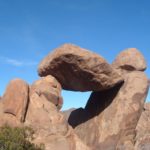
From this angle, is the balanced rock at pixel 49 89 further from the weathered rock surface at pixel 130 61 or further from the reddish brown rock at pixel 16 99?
the weathered rock surface at pixel 130 61

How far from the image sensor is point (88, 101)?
71.9 ft

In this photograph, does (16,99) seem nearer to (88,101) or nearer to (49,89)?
(49,89)

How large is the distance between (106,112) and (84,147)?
10.6 ft

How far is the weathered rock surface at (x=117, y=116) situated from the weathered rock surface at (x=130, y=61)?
67 centimetres

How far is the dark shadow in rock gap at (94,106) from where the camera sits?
20.0m

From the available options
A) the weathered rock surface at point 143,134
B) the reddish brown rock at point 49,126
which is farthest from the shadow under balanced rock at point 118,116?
the reddish brown rock at point 49,126

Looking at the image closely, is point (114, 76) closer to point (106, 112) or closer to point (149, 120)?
point (106, 112)

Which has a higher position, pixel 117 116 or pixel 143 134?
pixel 117 116

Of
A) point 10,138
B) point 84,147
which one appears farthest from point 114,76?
point 10,138

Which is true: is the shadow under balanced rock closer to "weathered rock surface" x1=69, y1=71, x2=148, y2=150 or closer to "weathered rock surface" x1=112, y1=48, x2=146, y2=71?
"weathered rock surface" x1=69, y1=71, x2=148, y2=150

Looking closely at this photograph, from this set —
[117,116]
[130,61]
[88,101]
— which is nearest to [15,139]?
[117,116]

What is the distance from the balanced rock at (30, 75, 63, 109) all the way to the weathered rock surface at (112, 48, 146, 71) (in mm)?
4274

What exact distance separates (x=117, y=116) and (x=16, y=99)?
5621mm

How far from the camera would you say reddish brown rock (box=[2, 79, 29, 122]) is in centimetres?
1611
